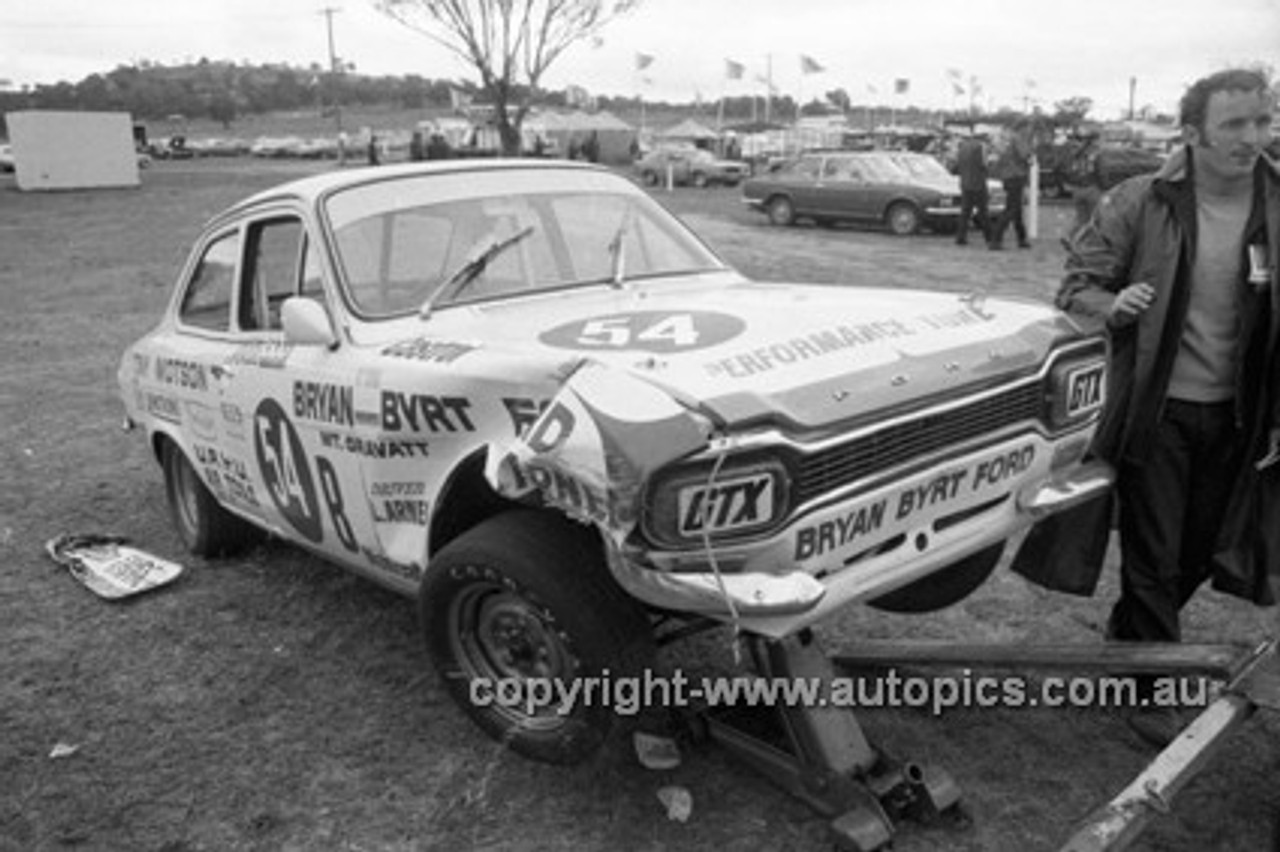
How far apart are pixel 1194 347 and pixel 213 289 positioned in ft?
12.9

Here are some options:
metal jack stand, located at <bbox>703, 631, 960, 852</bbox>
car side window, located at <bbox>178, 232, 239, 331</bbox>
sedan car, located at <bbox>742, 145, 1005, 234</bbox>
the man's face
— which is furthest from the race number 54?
sedan car, located at <bbox>742, 145, 1005, 234</bbox>

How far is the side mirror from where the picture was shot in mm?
3760

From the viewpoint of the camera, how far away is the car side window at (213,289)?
15.6 feet

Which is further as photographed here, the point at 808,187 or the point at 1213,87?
the point at 808,187

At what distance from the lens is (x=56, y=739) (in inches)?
146

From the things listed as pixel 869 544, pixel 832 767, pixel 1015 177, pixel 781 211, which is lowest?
pixel 832 767

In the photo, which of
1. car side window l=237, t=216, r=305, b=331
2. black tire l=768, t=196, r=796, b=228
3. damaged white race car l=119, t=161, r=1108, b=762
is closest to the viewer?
damaged white race car l=119, t=161, r=1108, b=762

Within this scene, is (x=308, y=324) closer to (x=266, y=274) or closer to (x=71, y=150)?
(x=266, y=274)

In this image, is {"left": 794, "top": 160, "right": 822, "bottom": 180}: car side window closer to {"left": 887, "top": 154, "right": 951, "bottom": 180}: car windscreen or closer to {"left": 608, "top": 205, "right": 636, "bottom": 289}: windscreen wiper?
{"left": 887, "top": 154, "right": 951, "bottom": 180}: car windscreen

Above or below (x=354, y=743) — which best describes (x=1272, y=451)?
above

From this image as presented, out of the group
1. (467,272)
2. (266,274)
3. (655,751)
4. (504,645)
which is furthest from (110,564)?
Result: (655,751)

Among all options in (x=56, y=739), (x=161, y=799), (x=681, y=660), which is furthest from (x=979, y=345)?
(x=56, y=739)

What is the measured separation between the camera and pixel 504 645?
3375 millimetres

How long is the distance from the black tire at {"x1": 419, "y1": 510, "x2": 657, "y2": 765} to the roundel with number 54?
53 cm
